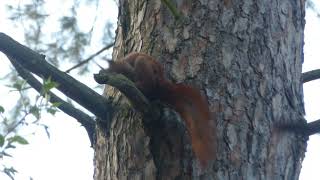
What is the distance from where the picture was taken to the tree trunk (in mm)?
1739

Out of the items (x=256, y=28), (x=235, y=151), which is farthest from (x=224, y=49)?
(x=235, y=151)

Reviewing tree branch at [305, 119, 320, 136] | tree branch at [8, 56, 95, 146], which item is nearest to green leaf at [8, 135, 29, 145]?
tree branch at [8, 56, 95, 146]

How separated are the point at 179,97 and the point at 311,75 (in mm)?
526

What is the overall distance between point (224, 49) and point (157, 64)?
0.59 feet

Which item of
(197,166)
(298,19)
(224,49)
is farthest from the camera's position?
(298,19)

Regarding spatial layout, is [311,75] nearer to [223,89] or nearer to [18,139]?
[223,89]

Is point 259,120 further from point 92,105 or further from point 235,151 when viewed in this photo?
point 92,105

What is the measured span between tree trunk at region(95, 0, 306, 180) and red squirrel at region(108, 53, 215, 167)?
26mm

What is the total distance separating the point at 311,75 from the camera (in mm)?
2117

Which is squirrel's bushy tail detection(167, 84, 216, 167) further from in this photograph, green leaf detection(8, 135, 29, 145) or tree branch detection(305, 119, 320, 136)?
green leaf detection(8, 135, 29, 145)

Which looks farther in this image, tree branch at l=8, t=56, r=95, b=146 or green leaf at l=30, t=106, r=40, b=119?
tree branch at l=8, t=56, r=95, b=146

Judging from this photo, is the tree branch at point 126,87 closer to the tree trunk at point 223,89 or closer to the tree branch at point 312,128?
the tree trunk at point 223,89

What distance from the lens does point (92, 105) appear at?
1.85 metres

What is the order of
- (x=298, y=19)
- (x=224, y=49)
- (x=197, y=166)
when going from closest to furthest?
(x=197, y=166) → (x=224, y=49) → (x=298, y=19)
